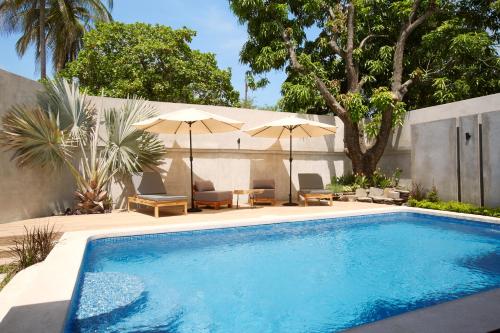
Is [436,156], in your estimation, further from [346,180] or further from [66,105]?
[66,105]

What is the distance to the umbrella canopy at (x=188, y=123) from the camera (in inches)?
327

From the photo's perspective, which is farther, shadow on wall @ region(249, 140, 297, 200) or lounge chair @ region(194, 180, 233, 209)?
shadow on wall @ region(249, 140, 297, 200)

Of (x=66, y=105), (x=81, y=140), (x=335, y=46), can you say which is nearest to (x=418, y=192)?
(x=335, y=46)

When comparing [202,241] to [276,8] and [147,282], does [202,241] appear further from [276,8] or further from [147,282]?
[276,8]

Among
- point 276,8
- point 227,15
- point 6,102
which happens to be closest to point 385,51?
point 276,8

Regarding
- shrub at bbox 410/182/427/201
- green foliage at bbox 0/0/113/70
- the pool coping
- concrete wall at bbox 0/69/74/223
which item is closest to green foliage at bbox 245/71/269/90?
shrub at bbox 410/182/427/201

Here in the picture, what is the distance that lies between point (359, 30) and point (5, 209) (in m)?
13.9

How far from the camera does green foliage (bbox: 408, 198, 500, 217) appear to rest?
8422 mm

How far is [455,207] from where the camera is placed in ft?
29.9

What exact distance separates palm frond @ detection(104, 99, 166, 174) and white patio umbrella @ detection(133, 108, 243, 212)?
43 centimetres

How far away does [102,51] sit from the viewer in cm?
1966

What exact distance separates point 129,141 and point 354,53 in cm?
978

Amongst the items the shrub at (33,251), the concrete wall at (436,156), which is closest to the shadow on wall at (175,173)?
the shrub at (33,251)

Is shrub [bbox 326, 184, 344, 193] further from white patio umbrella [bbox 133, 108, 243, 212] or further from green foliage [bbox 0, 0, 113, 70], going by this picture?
green foliage [bbox 0, 0, 113, 70]
